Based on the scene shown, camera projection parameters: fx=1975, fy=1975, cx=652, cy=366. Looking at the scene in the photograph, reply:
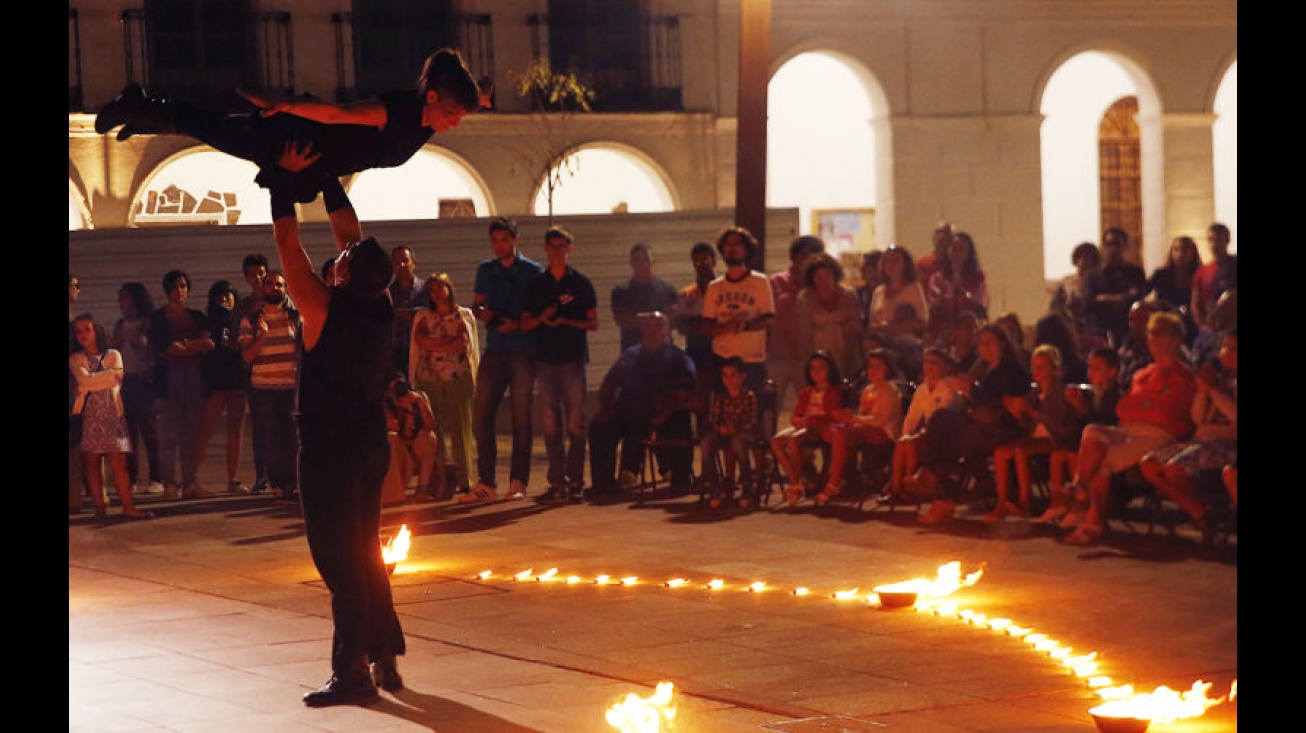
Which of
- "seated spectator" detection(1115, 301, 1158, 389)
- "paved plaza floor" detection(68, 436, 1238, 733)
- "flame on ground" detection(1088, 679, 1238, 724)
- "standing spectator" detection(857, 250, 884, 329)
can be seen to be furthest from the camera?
"standing spectator" detection(857, 250, 884, 329)

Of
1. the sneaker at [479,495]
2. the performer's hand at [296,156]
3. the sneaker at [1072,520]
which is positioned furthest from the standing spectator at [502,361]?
the performer's hand at [296,156]

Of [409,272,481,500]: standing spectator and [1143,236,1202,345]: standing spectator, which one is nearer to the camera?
[409,272,481,500]: standing spectator

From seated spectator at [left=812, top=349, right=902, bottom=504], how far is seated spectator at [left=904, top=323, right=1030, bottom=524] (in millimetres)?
482

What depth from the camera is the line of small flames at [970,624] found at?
630cm

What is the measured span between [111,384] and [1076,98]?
1945 centimetres

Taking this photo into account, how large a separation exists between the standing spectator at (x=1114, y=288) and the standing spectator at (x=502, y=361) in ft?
13.9

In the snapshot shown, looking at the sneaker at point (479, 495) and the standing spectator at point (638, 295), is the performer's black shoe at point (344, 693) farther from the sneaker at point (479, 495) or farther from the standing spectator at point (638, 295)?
the standing spectator at point (638, 295)

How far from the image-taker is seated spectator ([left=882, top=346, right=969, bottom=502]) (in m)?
12.1

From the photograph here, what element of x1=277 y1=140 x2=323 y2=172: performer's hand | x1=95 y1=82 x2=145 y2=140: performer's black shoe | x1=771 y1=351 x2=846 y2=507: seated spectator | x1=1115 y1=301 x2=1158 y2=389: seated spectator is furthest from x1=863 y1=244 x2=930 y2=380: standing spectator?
x1=95 y1=82 x2=145 y2=140: performer's black shoe

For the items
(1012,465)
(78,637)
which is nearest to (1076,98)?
(1012,465)

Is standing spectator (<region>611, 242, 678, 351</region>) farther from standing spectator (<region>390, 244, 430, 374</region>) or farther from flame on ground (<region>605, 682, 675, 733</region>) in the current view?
flame on ground (<region>605, 682, 675, 733</region>)

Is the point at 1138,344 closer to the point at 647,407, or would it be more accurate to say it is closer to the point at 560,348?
the point at 647,407

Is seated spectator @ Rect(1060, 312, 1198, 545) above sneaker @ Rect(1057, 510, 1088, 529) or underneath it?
above

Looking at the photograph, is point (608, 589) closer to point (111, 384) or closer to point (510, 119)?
point (111, 384)
